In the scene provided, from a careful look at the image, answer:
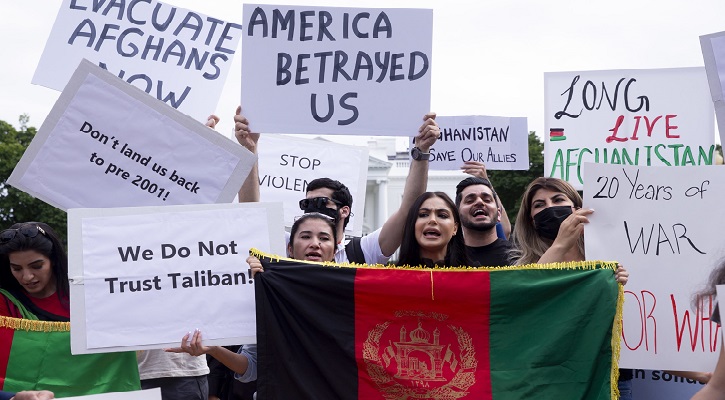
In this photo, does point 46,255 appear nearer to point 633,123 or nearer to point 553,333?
point 553,333

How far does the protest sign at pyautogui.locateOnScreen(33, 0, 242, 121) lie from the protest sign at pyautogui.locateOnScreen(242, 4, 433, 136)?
111 cm

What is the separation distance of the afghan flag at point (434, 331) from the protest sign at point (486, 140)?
490 cm

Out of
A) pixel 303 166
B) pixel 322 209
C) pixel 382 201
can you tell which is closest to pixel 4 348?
pixel 322 209

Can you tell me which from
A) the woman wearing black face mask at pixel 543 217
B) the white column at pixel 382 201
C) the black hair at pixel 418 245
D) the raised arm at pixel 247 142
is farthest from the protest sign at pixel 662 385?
the white column at pixel 382 201

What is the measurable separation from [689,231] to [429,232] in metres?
1.33

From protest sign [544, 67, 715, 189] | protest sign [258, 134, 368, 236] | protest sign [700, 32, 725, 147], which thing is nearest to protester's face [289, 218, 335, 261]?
protest sign [700, 32, 725, 147]

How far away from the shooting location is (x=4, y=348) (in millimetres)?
4402

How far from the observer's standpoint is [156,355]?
17.3 feet

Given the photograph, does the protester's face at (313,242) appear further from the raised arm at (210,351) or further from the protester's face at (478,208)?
the protester's face at (478,208)

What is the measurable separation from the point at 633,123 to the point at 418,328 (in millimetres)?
3233

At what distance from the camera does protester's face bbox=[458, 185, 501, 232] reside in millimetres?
5863

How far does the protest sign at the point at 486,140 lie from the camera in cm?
925

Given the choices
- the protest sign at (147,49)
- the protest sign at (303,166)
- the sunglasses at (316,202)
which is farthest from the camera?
the protest sign at (303,166)

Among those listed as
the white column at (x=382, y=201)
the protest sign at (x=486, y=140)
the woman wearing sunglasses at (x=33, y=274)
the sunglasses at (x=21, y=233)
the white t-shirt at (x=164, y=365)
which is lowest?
the white t-shirt at (x=164, y=365)
